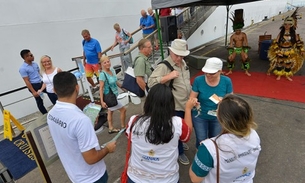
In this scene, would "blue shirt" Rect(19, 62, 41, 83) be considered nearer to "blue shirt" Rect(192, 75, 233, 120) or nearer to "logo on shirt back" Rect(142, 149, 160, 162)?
"blue shirt" Rect(192, 75, 233, 120)

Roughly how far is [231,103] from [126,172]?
104cm

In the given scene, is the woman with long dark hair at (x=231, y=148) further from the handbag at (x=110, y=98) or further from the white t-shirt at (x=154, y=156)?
the handbag at (x=110, y=98)

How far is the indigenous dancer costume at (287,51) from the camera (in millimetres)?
5344

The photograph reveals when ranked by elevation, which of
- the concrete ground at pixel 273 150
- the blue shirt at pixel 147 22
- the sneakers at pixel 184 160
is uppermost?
the blue shirt at pixel 147 22

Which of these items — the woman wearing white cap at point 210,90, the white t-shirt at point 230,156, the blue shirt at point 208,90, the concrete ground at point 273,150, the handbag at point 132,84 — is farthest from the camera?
the handbag at point 132,84

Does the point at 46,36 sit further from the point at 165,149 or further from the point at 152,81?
the point at 165,149

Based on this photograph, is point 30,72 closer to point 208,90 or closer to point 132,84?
point 132,84

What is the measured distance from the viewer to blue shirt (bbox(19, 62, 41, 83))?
13.5 ft

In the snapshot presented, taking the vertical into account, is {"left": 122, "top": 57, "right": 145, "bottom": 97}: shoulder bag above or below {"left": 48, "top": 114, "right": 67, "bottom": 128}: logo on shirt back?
below

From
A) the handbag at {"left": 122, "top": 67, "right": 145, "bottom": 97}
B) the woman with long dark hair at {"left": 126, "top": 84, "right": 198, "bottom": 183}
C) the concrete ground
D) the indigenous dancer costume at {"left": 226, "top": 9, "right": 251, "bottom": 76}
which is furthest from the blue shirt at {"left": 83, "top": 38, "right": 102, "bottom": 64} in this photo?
the woman with long dark hair at {"left": 126, "top": 84, "right": 198, "bottom": 183}

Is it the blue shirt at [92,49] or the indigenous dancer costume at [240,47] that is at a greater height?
the blue shirt at [92,49]

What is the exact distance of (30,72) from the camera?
422cm

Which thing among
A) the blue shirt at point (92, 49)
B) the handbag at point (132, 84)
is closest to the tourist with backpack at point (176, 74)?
the handbag at point (132, 84)

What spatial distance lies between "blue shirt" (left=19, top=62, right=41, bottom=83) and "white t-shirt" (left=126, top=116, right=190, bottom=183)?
12.2 feet
